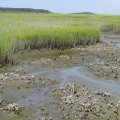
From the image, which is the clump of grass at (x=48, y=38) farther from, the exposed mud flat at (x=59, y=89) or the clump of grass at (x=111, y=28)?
the clump of grass at (x=111, y=28)

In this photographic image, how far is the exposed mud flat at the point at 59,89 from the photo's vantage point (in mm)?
11656

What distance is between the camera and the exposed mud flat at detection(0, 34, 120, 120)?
459 inches

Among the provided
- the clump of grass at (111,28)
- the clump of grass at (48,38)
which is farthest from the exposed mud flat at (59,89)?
the clump of grass at (111,28)

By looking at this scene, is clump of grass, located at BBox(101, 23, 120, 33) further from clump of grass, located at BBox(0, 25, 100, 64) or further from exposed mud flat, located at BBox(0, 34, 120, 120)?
exposed mud flat, located at BBox(0, 34, 120, 120)

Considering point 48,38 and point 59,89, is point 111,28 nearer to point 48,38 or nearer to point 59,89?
point 48,38

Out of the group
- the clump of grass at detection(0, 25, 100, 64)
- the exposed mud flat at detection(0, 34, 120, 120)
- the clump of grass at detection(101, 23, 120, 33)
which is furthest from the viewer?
the clump of grass at detection(101, 23, 120, 33)

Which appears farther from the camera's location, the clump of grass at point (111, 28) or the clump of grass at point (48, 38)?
the clump of grass at point (111, 28)

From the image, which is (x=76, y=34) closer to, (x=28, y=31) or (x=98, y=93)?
(x=28, y=31)

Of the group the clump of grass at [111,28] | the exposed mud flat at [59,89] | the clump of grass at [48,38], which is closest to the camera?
the exposed mud flat at [59,89]

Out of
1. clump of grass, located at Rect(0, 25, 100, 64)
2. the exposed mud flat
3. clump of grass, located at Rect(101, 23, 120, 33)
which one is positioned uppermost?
clump of grass, located at Rect(0, 25, 100, 64)

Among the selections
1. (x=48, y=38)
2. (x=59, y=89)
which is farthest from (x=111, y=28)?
(x=59, y=89)

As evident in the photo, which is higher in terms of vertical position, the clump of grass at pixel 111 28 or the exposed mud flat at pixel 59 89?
the exposed mud flat at pixel 59 89

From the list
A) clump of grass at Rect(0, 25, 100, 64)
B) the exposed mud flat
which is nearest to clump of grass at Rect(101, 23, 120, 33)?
clump of grass at Rect(0, 25, 100, 64)

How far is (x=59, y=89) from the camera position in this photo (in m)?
14.5
